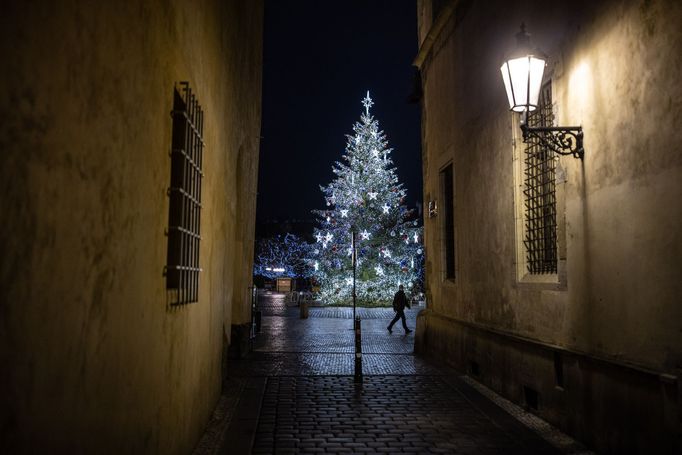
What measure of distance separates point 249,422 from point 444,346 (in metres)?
6.09

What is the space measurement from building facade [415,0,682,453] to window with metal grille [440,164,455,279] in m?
1.30

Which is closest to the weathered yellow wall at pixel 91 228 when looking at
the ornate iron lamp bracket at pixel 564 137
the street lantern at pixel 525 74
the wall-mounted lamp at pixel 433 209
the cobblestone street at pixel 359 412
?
the cobblestone street at pixel 359 412

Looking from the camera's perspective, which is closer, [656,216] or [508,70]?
[656,216]

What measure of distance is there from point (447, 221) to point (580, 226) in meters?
6.79

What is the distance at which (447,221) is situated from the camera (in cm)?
1366

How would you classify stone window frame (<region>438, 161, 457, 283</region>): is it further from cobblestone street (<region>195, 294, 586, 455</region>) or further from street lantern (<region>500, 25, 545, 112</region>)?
street lantern (<region>500, 25, 545, 112</region>)

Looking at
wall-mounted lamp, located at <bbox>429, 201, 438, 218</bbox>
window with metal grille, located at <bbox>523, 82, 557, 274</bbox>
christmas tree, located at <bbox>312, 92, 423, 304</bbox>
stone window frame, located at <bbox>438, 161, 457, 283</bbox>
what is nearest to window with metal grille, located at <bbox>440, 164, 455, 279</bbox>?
stone window frame, located at <bbox>438, 161, 457, 283</bbox>

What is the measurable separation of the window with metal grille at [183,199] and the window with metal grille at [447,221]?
8404 millimetres

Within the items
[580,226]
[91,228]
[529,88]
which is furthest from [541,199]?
[91,228]

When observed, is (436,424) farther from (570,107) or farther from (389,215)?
(389,215)

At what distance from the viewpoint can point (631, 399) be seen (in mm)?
5570

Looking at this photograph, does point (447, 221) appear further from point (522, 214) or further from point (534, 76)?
point (534, 76)

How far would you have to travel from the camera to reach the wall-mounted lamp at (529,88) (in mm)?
6754

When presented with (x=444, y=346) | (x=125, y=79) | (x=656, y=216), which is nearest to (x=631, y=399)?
(x=656, y=216)
